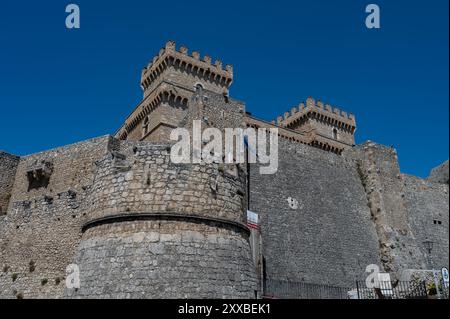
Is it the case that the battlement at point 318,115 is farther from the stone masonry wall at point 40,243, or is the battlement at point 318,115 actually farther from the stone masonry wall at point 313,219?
the stone masonry wall at point 40,243

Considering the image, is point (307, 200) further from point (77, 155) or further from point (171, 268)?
point (171, 268)

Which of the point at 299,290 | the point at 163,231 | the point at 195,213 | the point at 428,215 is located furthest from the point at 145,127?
the point at 163,231

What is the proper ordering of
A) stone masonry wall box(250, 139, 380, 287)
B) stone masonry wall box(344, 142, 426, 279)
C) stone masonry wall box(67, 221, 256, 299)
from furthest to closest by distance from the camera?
stone masonry wall box(344, 142, 426, 279), stone masonry wall box(250, 139, 380, 287), stone masonry wall box(67, 221, 256, 299)

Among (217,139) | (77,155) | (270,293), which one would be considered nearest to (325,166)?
(217,139)

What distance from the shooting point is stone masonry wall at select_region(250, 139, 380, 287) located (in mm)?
15688

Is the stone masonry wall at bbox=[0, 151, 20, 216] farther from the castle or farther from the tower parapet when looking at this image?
the tower parapet

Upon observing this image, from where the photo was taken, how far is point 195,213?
6.86m

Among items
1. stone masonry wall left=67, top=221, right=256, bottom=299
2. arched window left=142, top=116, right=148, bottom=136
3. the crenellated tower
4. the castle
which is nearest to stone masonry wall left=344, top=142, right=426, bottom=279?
the castle

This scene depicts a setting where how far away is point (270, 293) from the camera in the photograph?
1348 cm

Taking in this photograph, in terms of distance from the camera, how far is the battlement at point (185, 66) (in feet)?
98.9

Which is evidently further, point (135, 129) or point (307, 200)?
point (135, 129)

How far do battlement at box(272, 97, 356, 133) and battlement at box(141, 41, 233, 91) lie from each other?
23.4ft
